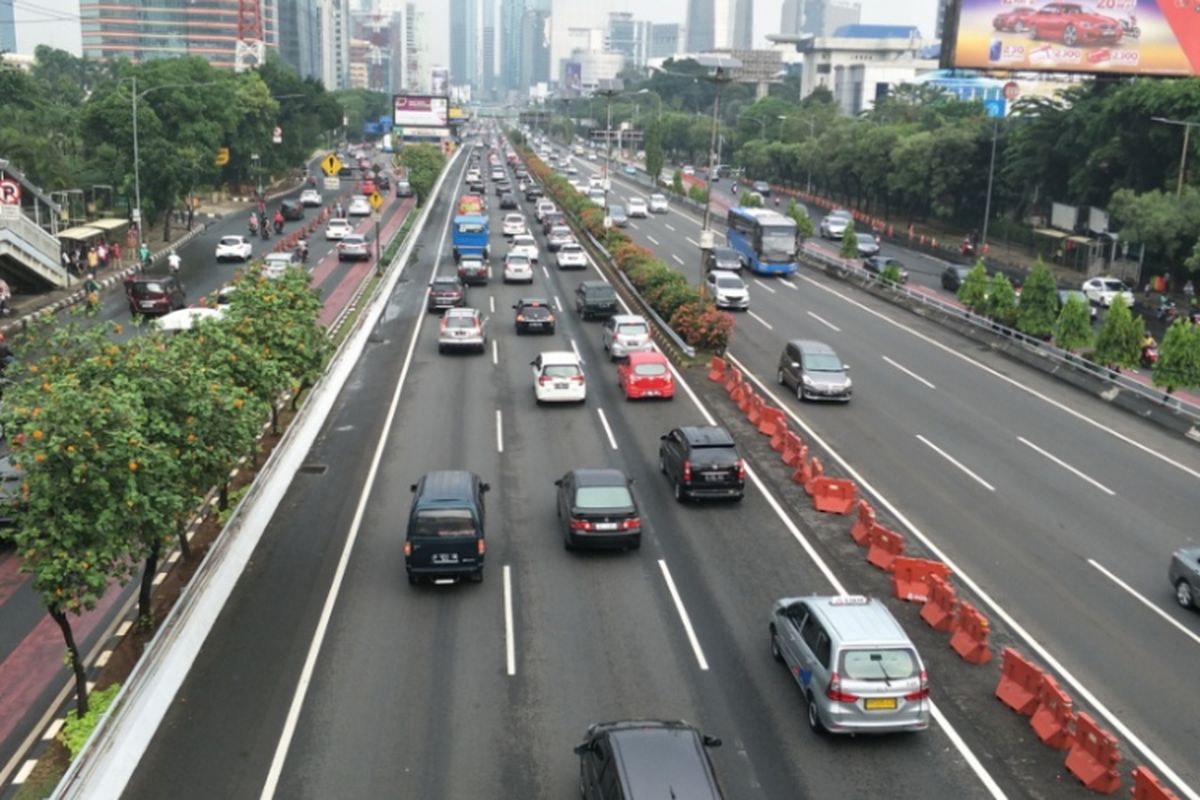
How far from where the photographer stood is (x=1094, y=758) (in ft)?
52.7

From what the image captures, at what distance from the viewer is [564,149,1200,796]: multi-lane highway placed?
2011cm

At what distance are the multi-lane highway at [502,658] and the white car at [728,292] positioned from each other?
2241 centimetres

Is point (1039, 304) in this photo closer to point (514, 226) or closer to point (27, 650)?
point (27, 650)

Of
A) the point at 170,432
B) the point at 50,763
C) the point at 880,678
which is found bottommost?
the point at 50,763

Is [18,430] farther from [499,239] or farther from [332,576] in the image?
[499,239]

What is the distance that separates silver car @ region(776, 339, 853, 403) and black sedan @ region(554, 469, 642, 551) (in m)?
14.4

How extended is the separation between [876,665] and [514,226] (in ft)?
217

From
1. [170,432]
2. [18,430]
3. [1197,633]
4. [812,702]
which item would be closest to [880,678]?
Answer: [812,702]

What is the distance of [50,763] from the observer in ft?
54.1

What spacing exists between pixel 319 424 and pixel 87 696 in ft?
55.1

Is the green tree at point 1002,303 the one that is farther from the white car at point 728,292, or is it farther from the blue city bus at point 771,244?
the blue city bus at point 771,244

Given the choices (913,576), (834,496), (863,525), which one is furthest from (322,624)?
(834,496)

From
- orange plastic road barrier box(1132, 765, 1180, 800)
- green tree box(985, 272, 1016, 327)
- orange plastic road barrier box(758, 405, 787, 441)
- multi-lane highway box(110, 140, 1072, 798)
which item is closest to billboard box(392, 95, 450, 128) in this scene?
green tree box(985, 272, 1016, 327)

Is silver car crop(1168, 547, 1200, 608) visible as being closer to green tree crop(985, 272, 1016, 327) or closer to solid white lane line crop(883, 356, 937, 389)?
solid white lane line crop(883, 356, 937, 389)
